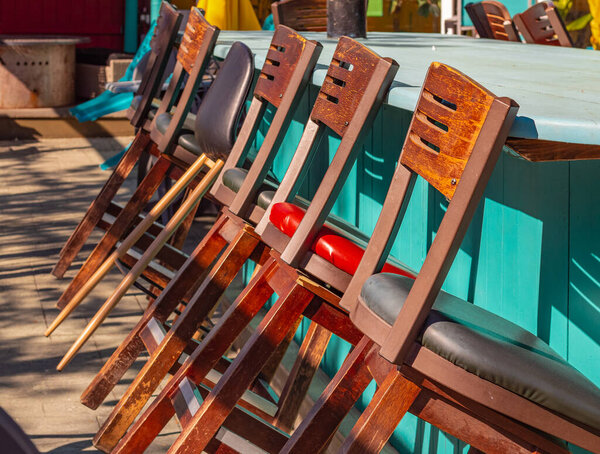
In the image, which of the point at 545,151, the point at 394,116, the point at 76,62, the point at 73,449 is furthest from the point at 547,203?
the point at 76,62

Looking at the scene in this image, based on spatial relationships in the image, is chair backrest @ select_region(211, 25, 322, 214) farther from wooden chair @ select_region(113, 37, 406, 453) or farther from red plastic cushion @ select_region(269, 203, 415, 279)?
red plastic cushion @ select_region(269, 203, 415, 279)

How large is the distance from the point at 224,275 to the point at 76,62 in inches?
327

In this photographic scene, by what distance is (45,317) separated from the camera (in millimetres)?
4004

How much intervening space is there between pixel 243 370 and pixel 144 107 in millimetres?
2039

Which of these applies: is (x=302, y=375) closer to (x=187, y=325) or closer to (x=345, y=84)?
(x=187, y=325)

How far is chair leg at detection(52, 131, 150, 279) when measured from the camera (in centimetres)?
384

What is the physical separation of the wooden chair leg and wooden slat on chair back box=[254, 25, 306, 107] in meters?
0.76

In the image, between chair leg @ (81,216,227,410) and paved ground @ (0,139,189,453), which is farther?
paved ground @ (0,139,189,453)

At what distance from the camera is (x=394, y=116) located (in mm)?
2543

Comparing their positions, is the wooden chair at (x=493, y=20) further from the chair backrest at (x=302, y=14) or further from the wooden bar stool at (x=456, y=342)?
the wooden bar stool at (x=456, y=342)

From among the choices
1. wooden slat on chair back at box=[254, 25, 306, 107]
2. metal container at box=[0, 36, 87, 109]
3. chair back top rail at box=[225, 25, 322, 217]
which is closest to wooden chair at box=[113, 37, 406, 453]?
chair back top rail at box=[225, 25, 322, 217]

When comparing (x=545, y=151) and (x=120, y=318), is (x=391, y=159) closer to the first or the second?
(x=545, y=151)

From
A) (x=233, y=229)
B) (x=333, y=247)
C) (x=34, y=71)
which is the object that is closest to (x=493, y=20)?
(x=233, y=229)

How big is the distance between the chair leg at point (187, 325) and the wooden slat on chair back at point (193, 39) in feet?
3.11
